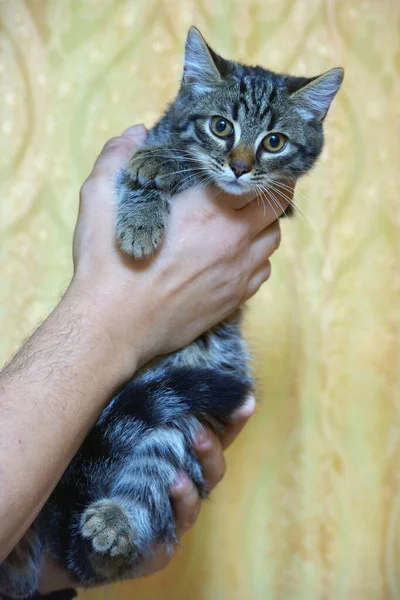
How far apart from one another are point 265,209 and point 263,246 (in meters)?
0.07

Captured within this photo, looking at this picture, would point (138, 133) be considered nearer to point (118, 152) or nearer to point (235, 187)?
point (118, 152)

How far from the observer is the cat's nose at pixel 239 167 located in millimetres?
900

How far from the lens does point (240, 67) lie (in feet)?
3.39

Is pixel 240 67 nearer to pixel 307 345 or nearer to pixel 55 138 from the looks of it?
pixel 55 138

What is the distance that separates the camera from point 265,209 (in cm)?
98

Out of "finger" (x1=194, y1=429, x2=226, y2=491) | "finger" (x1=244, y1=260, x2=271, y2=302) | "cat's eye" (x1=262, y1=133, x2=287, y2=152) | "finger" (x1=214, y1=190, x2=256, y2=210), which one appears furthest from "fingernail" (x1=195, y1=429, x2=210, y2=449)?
"cat's eye" (x1=262, y1=133, x2=287, y2=152)

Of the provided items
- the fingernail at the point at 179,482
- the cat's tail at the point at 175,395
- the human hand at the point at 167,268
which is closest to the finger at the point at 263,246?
the human hand at the point at 167,268

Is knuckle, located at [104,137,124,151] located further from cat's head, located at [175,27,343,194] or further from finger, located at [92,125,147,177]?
cat's head, located at [175,27,343,194]

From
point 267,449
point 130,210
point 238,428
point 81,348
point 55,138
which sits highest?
point 55,138

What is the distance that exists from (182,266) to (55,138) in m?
0.57

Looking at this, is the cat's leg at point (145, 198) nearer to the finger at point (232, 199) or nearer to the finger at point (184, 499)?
the finger at point (232, 199)

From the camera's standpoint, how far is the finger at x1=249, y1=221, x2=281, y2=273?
1002 mm

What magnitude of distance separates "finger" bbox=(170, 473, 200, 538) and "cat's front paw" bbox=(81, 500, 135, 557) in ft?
0.31

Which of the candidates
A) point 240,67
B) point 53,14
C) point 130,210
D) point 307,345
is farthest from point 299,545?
point 53,14
